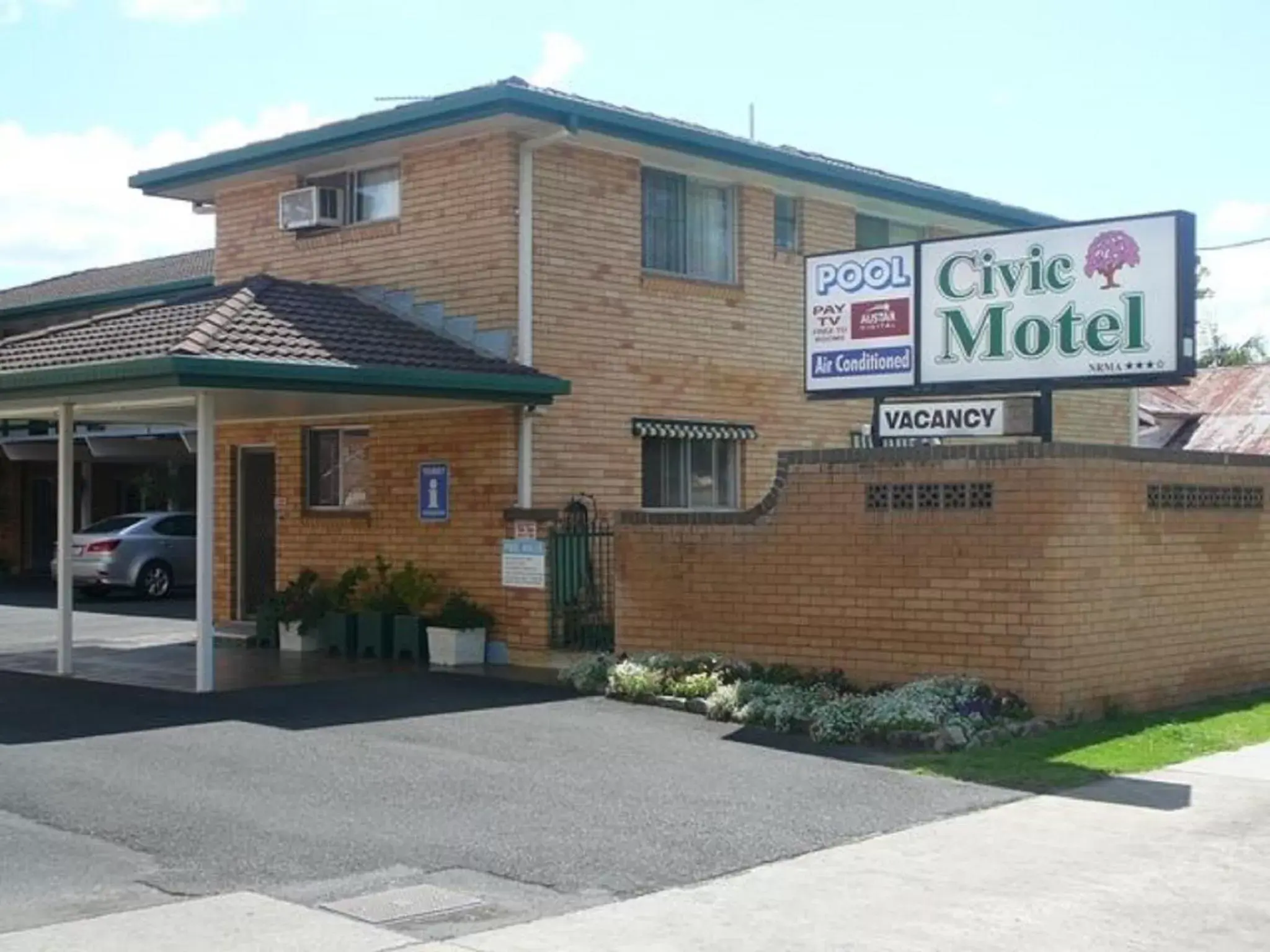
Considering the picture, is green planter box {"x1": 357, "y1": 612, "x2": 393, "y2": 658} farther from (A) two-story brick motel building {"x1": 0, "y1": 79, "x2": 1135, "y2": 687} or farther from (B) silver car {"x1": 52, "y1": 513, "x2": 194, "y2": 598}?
(B) silver car {"x1": 52, "y1": 513, "x2": 194, "y2": 598}

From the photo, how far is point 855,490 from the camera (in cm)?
1396

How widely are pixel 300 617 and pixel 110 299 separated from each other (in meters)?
13.2

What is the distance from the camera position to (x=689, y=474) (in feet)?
64.1

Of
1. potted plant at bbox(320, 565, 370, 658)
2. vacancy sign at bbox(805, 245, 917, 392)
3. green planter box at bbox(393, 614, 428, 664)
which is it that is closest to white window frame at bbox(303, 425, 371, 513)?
potted plant at bbox(320, 565, 370, 658)

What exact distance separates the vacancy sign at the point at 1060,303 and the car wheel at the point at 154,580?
17.5 m

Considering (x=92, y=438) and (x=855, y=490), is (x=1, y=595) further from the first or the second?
(x=855, y=490)

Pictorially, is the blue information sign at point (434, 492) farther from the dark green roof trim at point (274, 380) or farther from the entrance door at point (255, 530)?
the entrance door at point (255, 530)

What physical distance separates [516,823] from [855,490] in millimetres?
5454

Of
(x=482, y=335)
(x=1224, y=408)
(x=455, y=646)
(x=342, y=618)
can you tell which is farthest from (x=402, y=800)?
(x=1224, y=408)

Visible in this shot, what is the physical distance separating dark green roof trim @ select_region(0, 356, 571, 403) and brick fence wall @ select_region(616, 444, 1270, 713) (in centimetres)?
192

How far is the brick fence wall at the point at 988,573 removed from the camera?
1292cm

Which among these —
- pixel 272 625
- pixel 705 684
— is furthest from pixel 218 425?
pixel 705 684

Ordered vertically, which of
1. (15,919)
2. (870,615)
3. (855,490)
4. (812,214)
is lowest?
(15,919)

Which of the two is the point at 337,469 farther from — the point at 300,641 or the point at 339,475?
the point at 300,641
